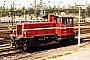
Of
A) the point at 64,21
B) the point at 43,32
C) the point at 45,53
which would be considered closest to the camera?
the point at 45,53

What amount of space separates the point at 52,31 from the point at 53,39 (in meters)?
0.69

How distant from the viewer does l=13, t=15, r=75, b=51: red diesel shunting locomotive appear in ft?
49.3

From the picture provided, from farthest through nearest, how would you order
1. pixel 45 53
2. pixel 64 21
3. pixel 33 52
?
pixel 64 21 → pixel 33 52 → pixel 45 53

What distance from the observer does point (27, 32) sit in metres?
15.1

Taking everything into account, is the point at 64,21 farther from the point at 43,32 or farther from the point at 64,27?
the point at 43,32

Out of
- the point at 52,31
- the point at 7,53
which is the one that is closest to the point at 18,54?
the point at 7,53

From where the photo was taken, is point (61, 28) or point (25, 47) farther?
point (61, 28)

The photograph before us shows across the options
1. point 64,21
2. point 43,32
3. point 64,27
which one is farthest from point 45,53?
point 64,21

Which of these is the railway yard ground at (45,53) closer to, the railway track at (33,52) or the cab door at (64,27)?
the railway track at (33,52)

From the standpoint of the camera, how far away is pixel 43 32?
53.0ft

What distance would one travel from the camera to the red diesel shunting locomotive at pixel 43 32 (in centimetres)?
1502

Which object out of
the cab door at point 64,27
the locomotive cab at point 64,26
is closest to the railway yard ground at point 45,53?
the locomotive cab at point 64,26

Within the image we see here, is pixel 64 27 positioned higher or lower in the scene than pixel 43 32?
higher

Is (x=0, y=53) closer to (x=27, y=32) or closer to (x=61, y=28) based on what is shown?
(x=27, y=32)
